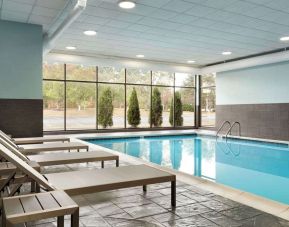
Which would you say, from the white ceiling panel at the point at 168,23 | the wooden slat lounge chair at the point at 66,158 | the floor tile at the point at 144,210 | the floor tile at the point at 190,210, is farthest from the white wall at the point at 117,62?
the floor tile at the point at 190,210

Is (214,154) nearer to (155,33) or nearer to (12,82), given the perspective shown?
(155,33)

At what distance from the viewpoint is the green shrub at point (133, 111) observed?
513 inches

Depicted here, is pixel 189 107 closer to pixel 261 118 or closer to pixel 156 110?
pixel 156 110

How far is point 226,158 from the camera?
24.5 ft

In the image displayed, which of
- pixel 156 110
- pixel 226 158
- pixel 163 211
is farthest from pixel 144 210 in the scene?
pixel 156 110

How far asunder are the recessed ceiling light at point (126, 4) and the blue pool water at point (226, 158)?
3562 millimetres

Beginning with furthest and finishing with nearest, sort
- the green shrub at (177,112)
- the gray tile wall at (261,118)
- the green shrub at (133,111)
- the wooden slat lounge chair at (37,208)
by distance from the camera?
the green shrub at (177,112), the green shrub at (133,111), the gray tile wall at (261,118), the wooden slat lounge chair at (37,208)

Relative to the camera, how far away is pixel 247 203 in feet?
10.0

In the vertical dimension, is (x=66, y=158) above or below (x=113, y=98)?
below

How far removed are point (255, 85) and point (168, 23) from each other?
587 centimetres

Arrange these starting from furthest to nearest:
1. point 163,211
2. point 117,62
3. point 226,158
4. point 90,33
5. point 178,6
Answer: point 117,62
point 226,158
point 90,33
point 178,6
point 163,211

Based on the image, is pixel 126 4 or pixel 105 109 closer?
pixel 126 4

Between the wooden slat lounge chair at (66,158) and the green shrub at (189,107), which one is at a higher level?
the green shrub at (189,107)

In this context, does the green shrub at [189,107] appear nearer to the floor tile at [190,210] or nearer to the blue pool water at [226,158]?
the blue pool water at [226,158]
